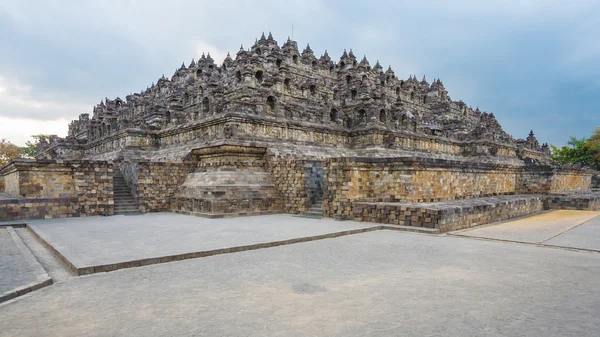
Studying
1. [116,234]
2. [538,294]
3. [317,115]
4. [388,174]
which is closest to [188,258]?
[116,234]

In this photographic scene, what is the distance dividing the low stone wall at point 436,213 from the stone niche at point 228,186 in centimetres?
398

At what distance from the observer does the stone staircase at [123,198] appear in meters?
13.9

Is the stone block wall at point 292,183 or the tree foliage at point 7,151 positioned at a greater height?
the tree foliage at point 7,151

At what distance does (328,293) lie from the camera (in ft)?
14.0

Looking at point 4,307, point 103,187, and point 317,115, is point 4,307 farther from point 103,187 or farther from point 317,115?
point 317,115

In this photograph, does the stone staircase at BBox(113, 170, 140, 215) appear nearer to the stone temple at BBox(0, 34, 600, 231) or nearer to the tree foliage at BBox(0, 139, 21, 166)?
the stone temple at BBox(0, 34, 600, 231)

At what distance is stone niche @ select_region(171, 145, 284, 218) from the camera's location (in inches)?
493

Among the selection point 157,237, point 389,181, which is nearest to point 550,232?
point 389,181

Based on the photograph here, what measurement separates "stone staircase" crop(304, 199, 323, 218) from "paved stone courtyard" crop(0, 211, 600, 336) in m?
4.61

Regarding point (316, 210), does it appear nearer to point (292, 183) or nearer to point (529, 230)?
point (292, 183)

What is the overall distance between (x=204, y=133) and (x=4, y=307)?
571 inches

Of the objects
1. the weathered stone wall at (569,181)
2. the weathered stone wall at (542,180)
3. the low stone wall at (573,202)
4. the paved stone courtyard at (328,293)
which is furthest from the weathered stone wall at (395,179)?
the weathered stone wall at (569,181)

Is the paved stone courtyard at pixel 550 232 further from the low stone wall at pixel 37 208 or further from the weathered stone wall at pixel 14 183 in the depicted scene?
the weathered stone wall at pixel 14 183

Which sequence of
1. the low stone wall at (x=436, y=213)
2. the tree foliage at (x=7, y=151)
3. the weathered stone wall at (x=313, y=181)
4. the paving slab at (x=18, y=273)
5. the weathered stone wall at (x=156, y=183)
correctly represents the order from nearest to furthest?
the paving slab at (x=18, y=273), the low stone wall at (x=436, y=213), the weathered stone wall at (x=313, y=181), the weathered stone wall at (x=156, y=183), the tree foliage at (x=7, y=151)
